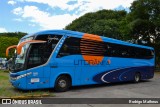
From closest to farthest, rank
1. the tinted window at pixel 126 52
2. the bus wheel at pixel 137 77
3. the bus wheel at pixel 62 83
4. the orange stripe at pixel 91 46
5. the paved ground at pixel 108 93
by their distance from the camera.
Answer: the paved ground at pixel 108 93, the bus wheel at pixel 62 83, the orange stripe at pixel 91 46, the tinted window at pixel 126 52, the bus wheel at pixel 137 77

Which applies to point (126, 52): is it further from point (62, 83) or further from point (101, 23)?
point (101, 23)

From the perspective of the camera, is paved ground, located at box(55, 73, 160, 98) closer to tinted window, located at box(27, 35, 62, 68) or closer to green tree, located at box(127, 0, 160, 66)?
tinted window, located at box(27, 35, 62, 68)

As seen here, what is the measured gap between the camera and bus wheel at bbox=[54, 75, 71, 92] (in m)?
15.5

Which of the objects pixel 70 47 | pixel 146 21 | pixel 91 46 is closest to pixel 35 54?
pixel 70 47

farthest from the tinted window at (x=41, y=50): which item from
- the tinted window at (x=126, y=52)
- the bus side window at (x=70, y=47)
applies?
the tinted window at (x=126, y=52)

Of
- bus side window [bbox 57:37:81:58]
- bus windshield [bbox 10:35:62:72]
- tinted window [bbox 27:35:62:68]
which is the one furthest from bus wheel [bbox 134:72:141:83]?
bus windshield [bbox 10:35:62:72]

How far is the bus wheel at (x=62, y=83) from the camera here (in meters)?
15.5

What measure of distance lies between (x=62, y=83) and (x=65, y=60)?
4.12 feet

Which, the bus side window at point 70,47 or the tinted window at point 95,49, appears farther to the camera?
the tinted window at point 95,49

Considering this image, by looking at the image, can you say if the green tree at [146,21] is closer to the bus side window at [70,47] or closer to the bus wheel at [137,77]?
the bus wheel at [137,77]

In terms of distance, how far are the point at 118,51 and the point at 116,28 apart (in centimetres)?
2923

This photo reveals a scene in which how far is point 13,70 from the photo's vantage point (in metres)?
14.7

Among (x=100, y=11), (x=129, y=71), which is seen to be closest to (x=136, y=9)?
(x=129, y=71)

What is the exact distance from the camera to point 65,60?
15.7 metres
